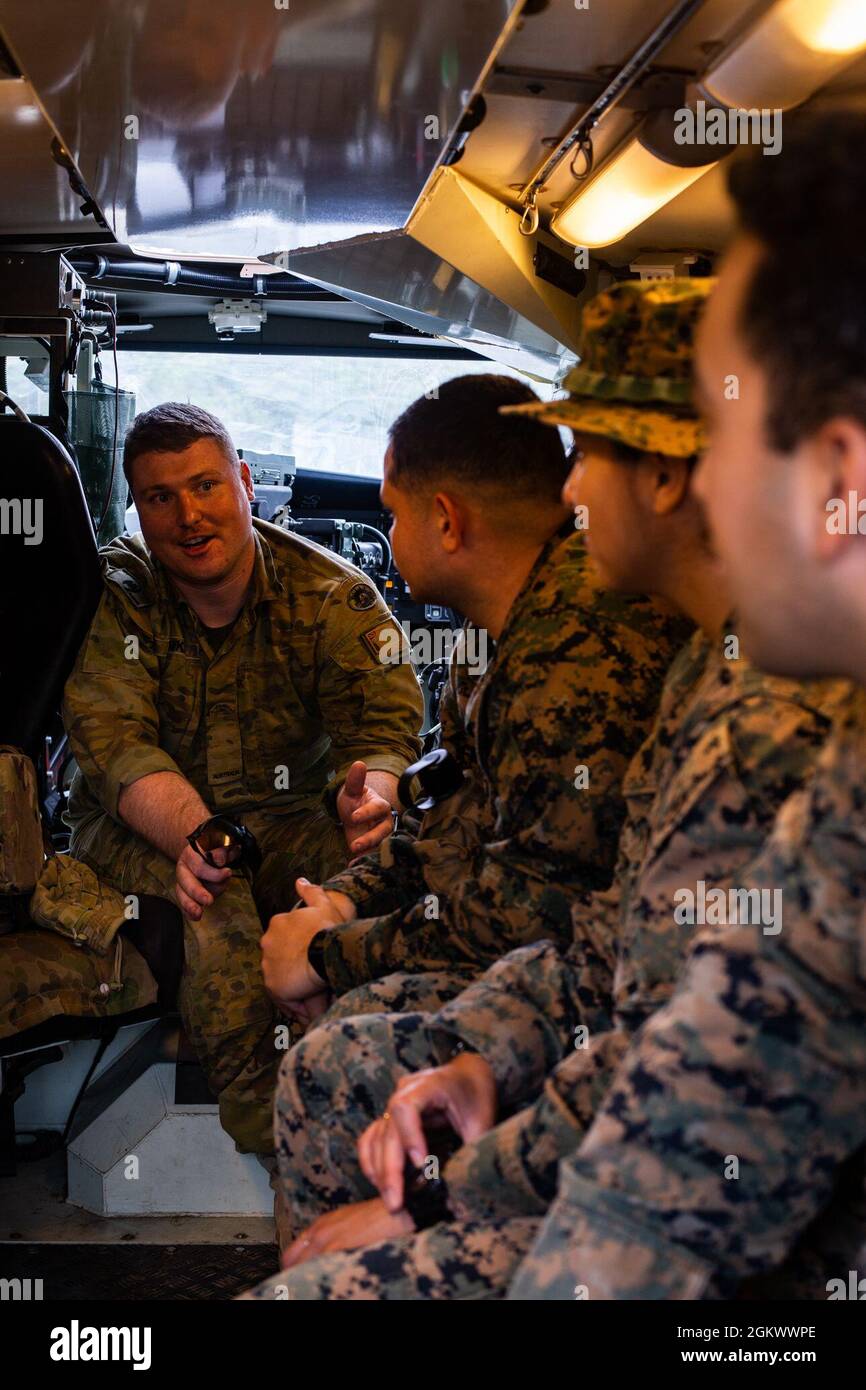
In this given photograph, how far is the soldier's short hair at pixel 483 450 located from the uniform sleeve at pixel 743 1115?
3.83ft

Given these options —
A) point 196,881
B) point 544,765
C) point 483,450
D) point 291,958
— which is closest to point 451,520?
point 483,450

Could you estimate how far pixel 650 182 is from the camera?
3.07m

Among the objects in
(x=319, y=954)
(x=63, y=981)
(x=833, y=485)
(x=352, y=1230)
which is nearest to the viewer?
(x=833, y=485)

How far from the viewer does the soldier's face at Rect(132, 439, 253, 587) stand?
290 cm

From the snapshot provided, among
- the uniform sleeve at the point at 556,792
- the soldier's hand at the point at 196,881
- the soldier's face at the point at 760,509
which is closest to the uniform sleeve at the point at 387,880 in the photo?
the uniform sleeve at the point at 556,792

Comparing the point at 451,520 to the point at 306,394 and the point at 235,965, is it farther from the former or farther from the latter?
the point at 306,394

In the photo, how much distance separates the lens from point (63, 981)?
2586 mm

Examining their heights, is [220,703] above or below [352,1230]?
above

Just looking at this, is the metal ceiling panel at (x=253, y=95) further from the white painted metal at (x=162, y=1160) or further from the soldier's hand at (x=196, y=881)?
the white painted metal at (x=162, y=1160)

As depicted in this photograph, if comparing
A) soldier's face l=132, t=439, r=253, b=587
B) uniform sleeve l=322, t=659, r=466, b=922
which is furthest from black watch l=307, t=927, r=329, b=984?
soldier's face l=132, t=439, r=253, b=587

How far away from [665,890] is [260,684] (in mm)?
1932
